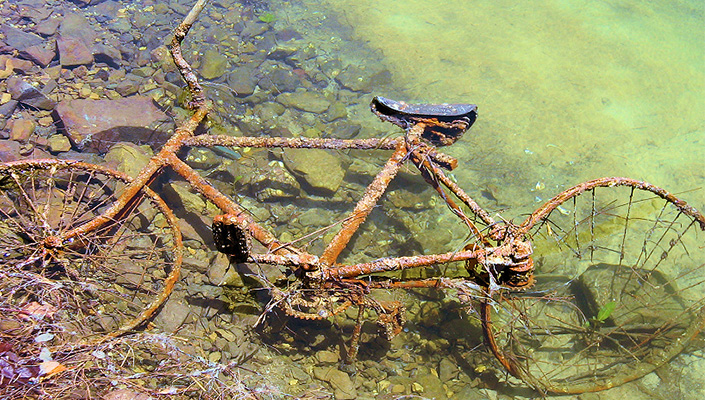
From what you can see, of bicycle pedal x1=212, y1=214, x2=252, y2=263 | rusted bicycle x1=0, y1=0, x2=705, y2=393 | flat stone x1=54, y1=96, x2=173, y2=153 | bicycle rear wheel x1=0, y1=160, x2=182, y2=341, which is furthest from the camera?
flat stone x1=54, y1=96, x2=173, y2=153

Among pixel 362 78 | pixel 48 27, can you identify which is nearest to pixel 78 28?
pixel 48 27

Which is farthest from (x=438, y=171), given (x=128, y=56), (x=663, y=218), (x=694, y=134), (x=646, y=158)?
(x=128, y=56)

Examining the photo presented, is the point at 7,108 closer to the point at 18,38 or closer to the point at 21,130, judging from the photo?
the point at 21,130

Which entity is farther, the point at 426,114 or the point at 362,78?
the point at 362,78

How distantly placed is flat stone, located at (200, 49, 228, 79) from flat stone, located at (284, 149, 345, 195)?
1.97 meters

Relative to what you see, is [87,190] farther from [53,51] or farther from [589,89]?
[589,89]

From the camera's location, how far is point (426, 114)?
425 centimetres

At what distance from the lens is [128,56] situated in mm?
6195

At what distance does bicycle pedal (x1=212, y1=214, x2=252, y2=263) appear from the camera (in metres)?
2.60

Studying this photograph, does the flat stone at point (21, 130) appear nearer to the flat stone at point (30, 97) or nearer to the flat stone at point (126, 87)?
the flat stone at point (30, 97)

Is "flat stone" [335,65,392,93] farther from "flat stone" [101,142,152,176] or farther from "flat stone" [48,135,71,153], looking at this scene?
"flat stone" [48,135,71,153]

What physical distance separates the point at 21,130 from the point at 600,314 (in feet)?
21.2

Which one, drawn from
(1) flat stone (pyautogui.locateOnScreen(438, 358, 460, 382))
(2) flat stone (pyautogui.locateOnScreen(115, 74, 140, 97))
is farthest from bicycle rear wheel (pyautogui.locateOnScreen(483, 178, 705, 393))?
(2) flat stone (pyautogui.locateOnScreen(115, 74, 140, 97))

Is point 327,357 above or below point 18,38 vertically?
below
